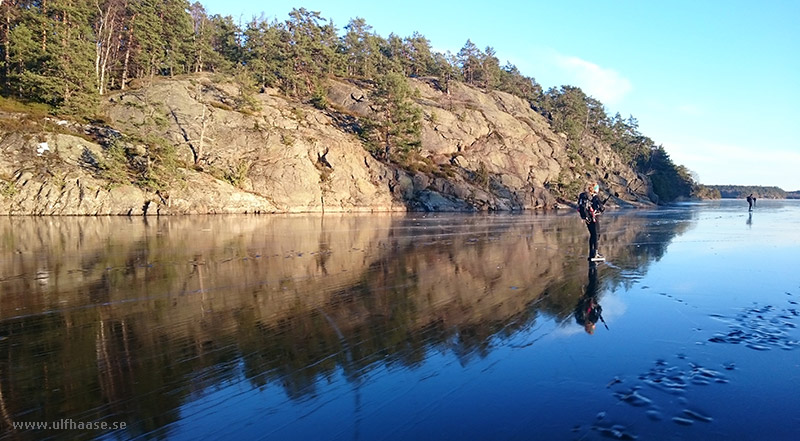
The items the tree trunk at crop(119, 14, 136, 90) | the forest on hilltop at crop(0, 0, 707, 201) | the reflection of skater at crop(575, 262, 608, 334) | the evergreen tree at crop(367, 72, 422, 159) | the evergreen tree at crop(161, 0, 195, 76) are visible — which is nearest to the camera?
the reflection of skater at crop(575, 262, 608, 334)

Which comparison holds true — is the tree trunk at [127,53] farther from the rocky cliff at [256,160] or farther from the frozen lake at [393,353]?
the frozen lake at [393,353]

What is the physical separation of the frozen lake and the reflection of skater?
0.10m

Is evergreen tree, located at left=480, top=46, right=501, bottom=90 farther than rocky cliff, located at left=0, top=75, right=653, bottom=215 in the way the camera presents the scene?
Yes

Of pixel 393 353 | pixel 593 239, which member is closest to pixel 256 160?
pixel 593 239

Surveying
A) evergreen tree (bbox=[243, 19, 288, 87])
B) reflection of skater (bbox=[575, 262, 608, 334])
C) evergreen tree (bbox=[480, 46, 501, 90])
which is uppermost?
evergreen tree (bbox=[480, 46, 501, 90])

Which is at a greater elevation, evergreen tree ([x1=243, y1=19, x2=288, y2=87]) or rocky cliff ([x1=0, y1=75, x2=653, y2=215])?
evergreen tree ([x1=243, y1=19, x2=288, y2=87])

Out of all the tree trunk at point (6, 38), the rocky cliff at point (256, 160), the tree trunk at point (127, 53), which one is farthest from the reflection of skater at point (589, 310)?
the tree trunk at point (127, 53)

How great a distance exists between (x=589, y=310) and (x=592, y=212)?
687 centimetres

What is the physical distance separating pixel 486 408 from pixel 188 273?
9.54 metres

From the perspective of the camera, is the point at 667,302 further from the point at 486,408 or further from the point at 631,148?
the point at 631,148

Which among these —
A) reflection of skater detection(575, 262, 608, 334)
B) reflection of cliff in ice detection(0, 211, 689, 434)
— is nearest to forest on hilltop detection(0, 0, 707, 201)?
reflection of cliff in ice detection(0, 211, 689, 434)

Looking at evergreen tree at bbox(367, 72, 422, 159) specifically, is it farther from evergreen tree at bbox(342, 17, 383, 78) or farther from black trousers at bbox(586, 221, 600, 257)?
black trousers at bbox(586, 221, 600, 257)

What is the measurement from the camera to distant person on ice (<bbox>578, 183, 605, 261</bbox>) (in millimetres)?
13711

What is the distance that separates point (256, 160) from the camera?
50969 mm
